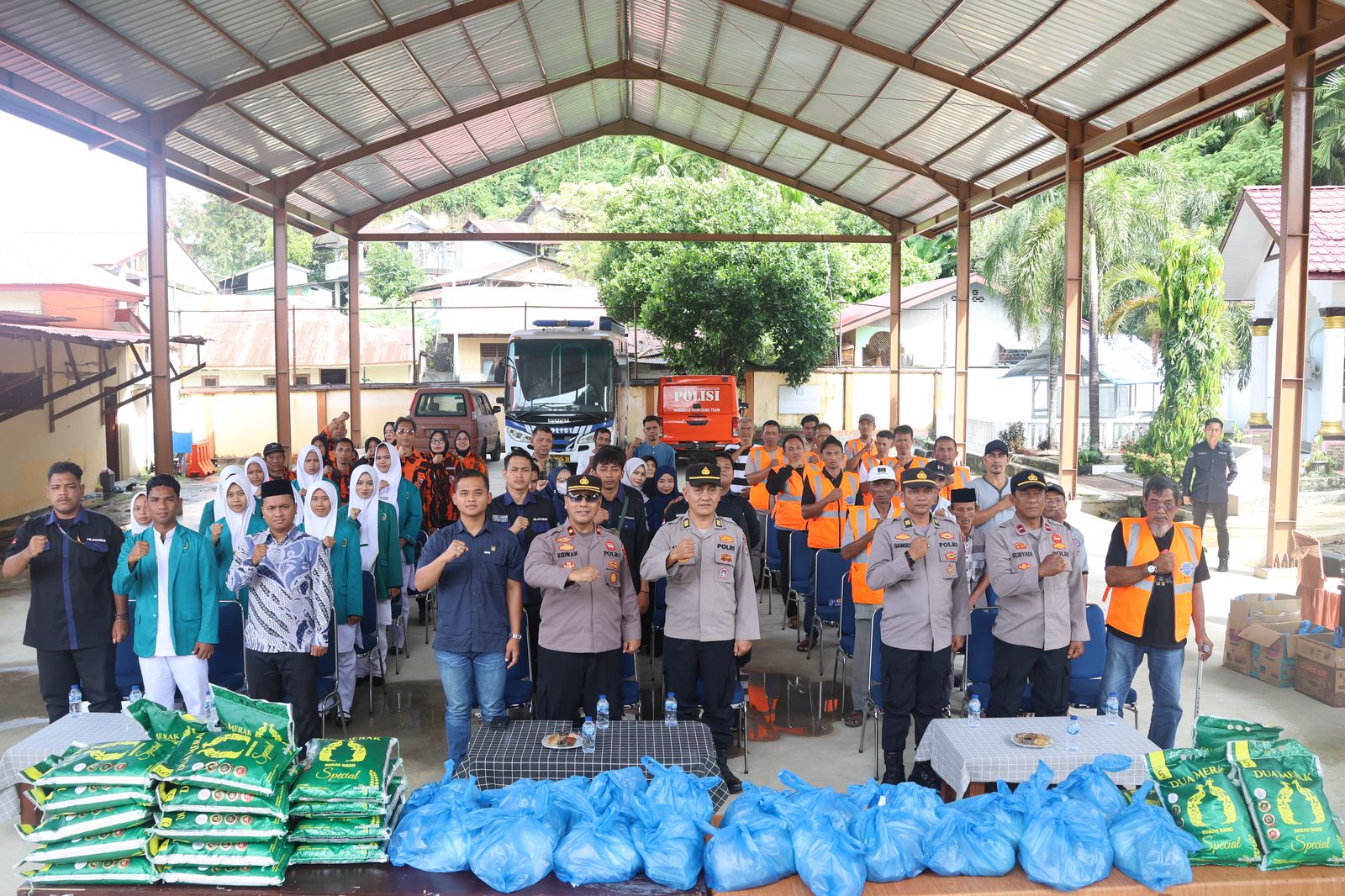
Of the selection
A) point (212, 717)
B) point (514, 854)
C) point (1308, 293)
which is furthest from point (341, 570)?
point (1308, 293)

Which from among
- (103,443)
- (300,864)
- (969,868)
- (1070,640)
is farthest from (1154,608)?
(103,443)

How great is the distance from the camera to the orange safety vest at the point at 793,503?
325 inches

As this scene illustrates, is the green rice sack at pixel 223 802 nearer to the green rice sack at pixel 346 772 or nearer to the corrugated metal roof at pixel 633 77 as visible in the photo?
the green rice sack at pixel 346 772

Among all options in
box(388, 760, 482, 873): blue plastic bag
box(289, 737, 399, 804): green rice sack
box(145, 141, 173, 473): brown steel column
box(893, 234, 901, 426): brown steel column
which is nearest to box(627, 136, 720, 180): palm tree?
box(893, 234, 901, 426): brown steel column

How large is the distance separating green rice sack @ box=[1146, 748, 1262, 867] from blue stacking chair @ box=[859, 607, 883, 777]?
6.83 ft

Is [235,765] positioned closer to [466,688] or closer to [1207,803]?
[466,688]

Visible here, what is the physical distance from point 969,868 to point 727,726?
2311 mm

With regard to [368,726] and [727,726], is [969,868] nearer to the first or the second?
[727,726]

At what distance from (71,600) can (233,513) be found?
124 cm

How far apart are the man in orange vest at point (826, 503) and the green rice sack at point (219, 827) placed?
206 inches

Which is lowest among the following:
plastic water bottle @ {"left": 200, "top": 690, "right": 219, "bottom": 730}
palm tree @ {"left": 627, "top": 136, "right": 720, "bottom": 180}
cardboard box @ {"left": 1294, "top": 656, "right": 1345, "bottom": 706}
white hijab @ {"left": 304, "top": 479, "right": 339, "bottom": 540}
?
cardboard box @ {"left": 1294, "top": 656, "right": 1345, "bottom": 706}

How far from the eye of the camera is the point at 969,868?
9.00 ft

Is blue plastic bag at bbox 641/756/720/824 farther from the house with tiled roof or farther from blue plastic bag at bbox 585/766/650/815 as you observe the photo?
the house with tiled roof

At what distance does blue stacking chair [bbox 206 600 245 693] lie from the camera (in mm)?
5410
